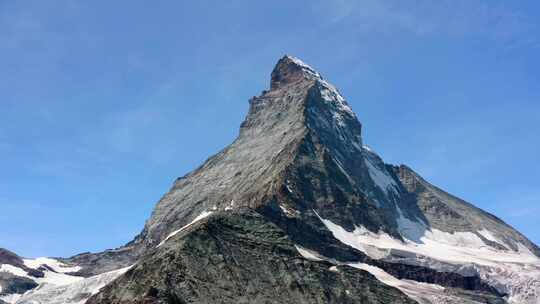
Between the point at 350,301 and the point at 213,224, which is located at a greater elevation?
the point at 213,224

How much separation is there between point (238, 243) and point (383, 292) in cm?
3081

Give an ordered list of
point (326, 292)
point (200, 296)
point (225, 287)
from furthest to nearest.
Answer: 1. point (326, 292)
2. point (225, 287)
3. point (200, 296)

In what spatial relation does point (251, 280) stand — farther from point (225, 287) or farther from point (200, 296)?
point (200, 296)

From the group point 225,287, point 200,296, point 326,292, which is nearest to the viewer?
point 200,296

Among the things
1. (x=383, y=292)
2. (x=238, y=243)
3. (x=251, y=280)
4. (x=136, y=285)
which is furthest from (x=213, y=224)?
(x=383, y=292)

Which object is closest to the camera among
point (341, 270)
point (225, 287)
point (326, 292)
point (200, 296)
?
point (200, 296)

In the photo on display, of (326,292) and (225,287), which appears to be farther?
(326,292)

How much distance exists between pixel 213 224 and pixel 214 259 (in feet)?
38.0

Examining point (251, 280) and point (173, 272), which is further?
point (251, 280)

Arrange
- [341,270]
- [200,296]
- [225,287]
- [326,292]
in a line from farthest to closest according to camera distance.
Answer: [341,270] < [326,292] < [225,287] < [200,296]

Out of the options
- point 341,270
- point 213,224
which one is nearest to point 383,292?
point 341,270

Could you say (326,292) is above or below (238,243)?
below

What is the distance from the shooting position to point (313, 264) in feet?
513

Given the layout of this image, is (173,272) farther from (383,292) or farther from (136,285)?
(383,292)
